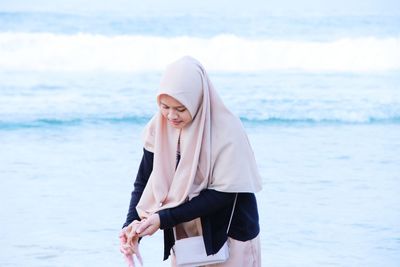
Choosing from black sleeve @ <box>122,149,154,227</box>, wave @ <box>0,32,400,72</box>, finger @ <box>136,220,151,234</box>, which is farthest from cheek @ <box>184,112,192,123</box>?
wave @ <box>0,32,400,72</box>

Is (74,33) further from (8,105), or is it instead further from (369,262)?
(369,262)

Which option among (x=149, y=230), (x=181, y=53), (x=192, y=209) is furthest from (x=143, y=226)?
(x=181, y=53)

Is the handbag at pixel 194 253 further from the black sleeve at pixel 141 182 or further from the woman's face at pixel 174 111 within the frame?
the woman's face at pixel 174 111

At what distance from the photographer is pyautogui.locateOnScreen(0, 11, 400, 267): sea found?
5059mm

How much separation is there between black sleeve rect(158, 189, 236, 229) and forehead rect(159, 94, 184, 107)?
0.27 metres

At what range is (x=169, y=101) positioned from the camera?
2.30 metres

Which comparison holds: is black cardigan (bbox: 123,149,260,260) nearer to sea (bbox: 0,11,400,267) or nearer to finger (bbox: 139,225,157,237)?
finger (bbox: 139,225,157,237)

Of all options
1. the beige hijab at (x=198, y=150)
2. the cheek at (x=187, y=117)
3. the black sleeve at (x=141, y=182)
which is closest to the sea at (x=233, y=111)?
the black sleeve at (x=141, y=182)

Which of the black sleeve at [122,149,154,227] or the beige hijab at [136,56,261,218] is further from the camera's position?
the black sleeve at [122,149,154,227]

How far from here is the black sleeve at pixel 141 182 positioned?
2488 mm

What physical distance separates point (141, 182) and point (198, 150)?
274 millimetres

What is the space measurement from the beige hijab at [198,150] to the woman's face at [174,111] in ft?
0.07

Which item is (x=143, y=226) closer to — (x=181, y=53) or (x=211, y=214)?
(x=211, y=214)

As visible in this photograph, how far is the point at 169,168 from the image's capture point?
2422mm
